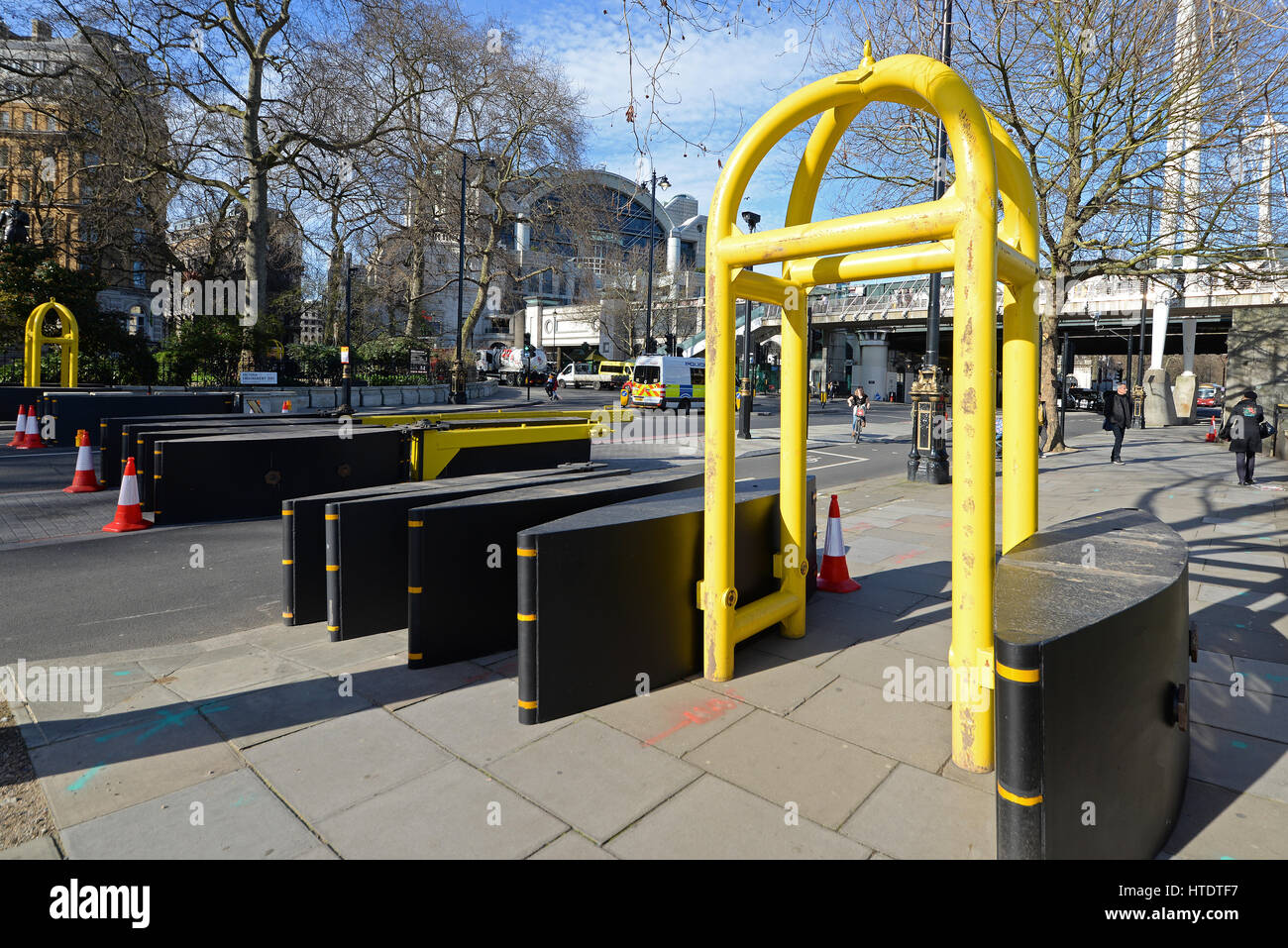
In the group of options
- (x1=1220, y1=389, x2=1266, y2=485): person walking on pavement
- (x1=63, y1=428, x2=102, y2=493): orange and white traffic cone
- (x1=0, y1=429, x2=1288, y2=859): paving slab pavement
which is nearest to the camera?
(x1=0, y1=429, x2=1288, y2=859): paving slab pavement

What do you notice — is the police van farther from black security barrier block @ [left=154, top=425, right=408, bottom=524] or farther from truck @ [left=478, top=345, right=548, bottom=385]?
black security barrier block @ [left=154, top=425, right=408, bottom=524]

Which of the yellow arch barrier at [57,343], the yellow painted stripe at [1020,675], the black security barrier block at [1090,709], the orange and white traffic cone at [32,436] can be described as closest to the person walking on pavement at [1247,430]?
the black security barrier block at [1090,709]

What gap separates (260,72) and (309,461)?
784 inches

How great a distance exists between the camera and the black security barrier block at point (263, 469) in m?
9.55

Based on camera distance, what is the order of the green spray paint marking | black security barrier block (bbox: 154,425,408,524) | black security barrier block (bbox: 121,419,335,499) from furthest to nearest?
black security barrier block (bbox: 121,419,335,499), black security barrier block (bbox: 154,425,408,524), the green spray paint marking

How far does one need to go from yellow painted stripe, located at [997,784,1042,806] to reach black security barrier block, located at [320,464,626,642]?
388 cm

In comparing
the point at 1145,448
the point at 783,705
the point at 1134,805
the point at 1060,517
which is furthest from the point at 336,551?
the point at 1145,448

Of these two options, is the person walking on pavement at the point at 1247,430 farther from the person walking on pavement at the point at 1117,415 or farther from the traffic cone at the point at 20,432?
the traffic cone at the point at 20,432

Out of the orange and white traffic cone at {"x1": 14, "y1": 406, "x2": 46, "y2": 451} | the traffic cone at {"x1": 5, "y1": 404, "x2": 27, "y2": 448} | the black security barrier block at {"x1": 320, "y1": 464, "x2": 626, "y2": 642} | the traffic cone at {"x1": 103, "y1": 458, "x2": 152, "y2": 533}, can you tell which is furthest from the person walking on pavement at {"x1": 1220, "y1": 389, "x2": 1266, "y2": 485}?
the traffic cone at {"x1": 5, "y1": 404, "x2": 27, "y2": 448}

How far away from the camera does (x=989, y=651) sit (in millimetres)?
3502

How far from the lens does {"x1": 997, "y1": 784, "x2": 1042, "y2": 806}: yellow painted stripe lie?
7.60 feet

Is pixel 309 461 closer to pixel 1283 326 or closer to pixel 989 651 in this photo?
pixel 989 651

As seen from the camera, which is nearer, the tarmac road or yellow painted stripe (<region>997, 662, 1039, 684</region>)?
yellow painted stripe (<region>997, 662, 1039, 684</region>)

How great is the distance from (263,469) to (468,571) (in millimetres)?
6644
